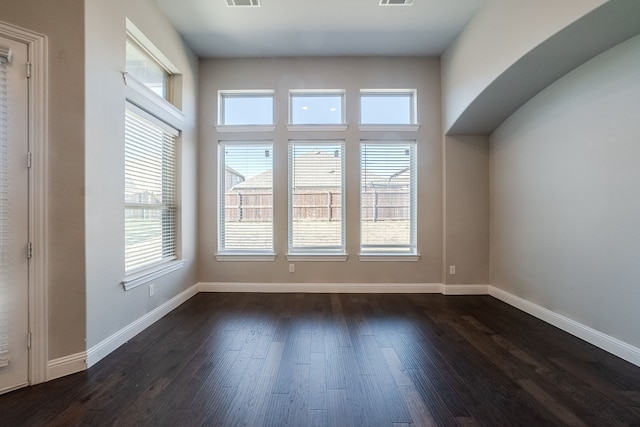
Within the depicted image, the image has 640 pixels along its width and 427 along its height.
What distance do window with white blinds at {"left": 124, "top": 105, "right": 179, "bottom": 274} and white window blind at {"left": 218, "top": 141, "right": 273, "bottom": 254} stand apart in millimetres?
710

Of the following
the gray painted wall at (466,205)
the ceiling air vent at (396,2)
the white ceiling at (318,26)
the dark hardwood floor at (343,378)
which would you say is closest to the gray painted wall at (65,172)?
the dark hardwood floor at (343,378)

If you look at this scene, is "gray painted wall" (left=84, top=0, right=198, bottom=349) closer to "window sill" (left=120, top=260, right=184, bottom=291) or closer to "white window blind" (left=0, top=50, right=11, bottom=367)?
"window sill" (left=120, top=260, right=184, bottom=291)

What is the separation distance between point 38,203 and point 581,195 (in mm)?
4434

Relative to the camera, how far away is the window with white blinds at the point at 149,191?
105 inches

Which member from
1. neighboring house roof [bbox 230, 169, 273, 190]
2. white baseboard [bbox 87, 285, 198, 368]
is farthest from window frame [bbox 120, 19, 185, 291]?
neighboring house roof [bbox 230, 169, 273, 190]

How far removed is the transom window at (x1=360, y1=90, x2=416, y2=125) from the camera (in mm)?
3969

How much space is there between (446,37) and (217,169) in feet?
11.5

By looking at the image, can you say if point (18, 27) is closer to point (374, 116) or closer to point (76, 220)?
point (76, 220)

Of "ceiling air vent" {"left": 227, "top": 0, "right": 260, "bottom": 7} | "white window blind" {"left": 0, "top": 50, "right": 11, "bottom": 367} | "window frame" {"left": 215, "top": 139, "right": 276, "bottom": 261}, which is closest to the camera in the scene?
"white window blind" {"left": 0, "top": 50, "right": 11, "bottom": 367}

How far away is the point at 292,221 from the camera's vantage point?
13.1 ft

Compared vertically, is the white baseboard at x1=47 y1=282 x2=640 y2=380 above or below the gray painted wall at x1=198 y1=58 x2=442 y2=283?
below

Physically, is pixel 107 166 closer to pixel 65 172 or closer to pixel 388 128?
Answer: pixel 65 172

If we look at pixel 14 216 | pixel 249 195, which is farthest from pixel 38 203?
pixel 249 195

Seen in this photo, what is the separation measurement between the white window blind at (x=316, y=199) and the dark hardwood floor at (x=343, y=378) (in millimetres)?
1218
